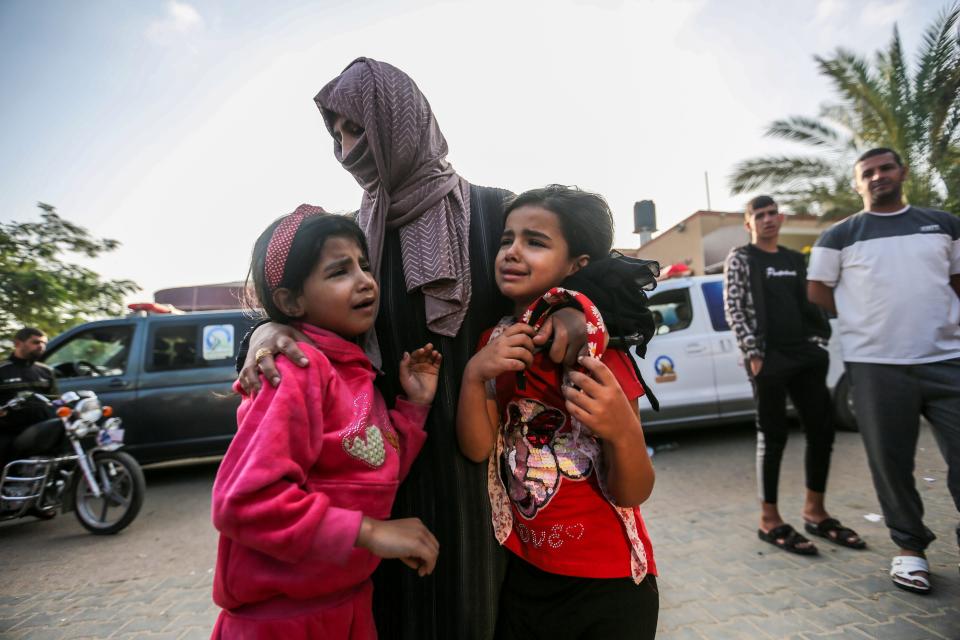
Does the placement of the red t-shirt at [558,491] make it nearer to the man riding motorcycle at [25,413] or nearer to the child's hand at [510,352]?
the child's hand at [510,352]

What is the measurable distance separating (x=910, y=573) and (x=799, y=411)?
0.94 m

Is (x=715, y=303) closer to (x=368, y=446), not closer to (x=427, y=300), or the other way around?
(x=427, y=300)

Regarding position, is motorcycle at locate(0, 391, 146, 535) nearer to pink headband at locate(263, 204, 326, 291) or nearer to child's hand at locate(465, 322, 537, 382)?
pink headband at locate(263, 204, 326, 291)

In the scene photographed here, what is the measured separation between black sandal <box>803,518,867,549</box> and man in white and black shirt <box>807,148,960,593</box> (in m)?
0.43

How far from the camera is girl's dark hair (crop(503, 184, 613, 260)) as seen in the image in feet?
4.09

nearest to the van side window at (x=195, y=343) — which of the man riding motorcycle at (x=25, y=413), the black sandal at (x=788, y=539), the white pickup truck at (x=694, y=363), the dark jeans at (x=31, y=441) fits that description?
the man riding motorcycle at (x=25, y=413)

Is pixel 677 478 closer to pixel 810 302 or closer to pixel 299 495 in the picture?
pixel 810 302

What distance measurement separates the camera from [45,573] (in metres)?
3.39

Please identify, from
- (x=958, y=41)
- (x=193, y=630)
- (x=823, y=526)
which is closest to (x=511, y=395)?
(x=193, y=630)

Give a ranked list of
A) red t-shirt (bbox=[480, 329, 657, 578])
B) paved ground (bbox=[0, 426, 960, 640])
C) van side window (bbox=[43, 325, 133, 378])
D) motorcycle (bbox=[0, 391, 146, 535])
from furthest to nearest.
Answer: van side window (bbox=[43, 325, 133, 378]), motorcycle (bbox=[0, 391, 146, 535]), paved ground (bbox=[0, 426, 960, 640]), red t-shirt (bbox=[480, 329, 657, 578])

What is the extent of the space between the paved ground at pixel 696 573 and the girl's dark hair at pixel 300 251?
2.24 m

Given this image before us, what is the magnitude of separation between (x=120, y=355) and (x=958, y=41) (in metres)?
12.0

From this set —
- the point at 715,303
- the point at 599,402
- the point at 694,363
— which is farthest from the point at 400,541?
the point at 715,303

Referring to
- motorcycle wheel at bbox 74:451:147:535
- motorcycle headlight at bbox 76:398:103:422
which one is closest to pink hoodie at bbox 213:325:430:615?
motorcycle wheel at bbox 74:451:147:535
